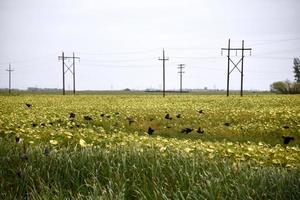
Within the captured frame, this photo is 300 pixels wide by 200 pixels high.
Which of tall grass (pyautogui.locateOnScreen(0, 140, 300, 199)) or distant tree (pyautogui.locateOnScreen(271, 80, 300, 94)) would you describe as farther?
distant tree (pyautogui.locateOnScreen(271, 80, 300, 94))

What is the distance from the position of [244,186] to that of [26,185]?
3.44m

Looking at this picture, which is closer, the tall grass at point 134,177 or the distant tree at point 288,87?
the tall grass at point 134,177

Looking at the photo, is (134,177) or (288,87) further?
(288,87)

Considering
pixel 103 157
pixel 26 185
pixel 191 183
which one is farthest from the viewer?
pixel 103 157

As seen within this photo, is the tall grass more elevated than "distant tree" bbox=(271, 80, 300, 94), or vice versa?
"distant tree" bbox=(271, 80, 300, 94)

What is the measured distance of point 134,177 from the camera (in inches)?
237

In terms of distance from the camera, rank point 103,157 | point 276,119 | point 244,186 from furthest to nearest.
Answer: point 276,119 → point 103,157 → point 244,186

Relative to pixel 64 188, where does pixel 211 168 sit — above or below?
above

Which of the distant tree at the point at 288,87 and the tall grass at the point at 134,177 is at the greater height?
the distant tree at the point at 288,87

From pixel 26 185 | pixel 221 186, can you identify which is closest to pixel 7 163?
pixel 26 185

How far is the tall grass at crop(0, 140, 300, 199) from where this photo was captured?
502 centimetres

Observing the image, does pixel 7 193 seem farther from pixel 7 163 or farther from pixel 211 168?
pixel 211 168

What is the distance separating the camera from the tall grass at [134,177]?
502 centimetres

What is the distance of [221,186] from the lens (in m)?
5.14
